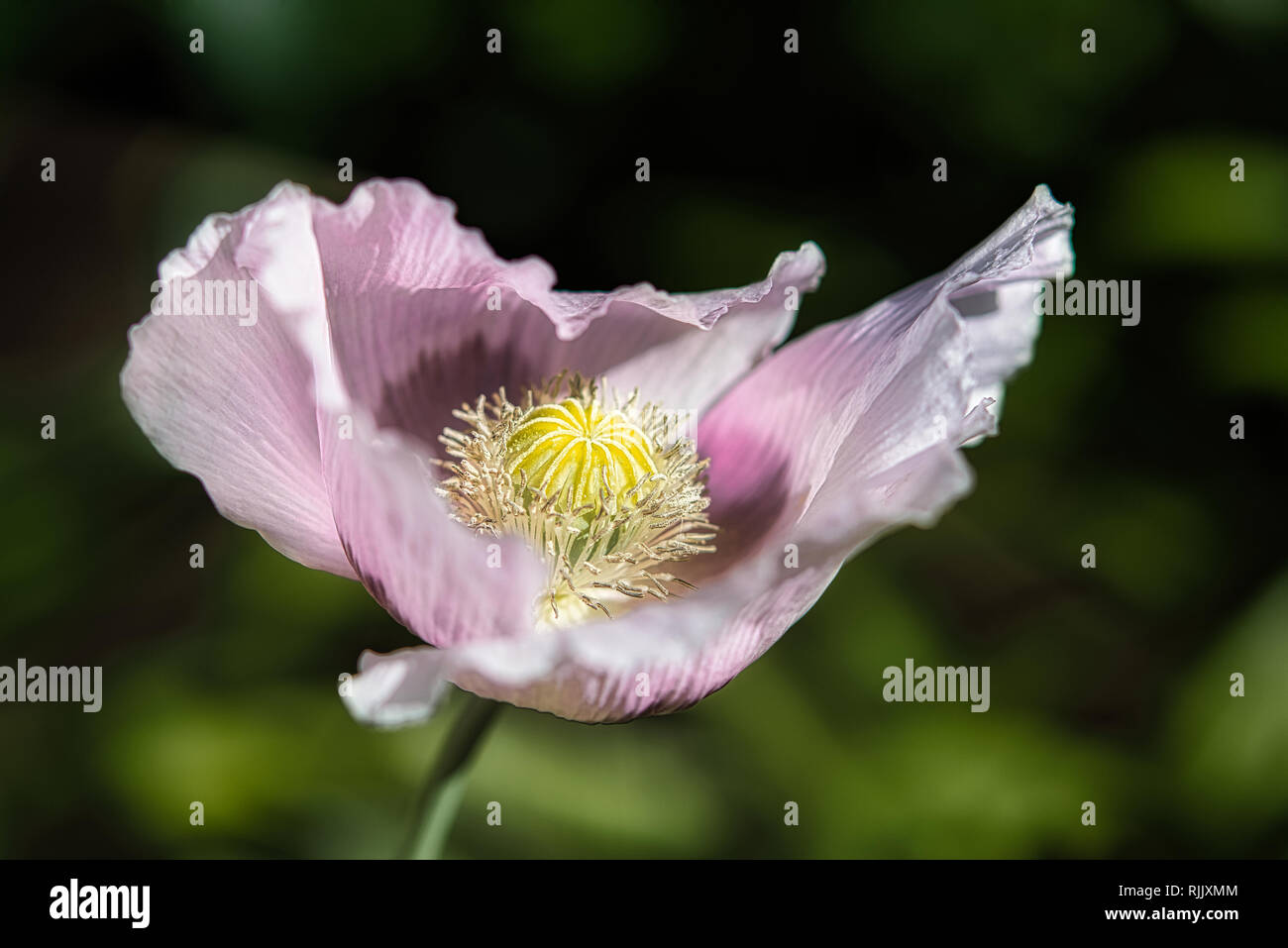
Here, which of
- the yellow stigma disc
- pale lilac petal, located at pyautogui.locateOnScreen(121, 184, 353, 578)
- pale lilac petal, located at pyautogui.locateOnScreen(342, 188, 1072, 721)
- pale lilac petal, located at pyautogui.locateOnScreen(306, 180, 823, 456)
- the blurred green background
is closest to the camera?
pale lilac petal, located at pyautogui.locateOnScreen(342, 188, 1072, 721)

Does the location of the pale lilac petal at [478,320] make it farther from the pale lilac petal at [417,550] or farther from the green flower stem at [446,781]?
the green flower stem at [446,781]

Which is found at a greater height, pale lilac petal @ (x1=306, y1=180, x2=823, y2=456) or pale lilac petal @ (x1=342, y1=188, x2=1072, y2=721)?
pale lilac petal @ (x1=306, y1=180, x2=823, y2=456)

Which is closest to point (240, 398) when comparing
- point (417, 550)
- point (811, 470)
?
point (417, 550)

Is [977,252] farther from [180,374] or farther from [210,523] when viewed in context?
[210,523]

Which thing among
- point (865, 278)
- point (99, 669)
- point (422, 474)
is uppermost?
point (865, 278)

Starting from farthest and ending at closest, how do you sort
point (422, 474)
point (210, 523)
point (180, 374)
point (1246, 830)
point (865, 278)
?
point (865, 278) < point (210, 523) < point (1246, 830) < point (180, 374) < point (422, 474)

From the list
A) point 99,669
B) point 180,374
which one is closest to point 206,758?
point 99,669

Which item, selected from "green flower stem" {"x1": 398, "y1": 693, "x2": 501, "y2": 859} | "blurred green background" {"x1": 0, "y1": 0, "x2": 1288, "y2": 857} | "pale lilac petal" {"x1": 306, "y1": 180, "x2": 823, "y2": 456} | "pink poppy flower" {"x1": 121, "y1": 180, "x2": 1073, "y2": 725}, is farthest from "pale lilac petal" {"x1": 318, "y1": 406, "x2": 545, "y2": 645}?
"blurred green background" {"x1": 0, "y1": 0, "x2": 1288, "y2": 857}

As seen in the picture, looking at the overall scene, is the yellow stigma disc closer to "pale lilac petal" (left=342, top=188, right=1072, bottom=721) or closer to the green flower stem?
"pale lilac petal" (left=342, top=188, right=1072, bottom=721)

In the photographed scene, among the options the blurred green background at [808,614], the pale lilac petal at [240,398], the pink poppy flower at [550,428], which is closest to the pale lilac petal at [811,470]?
the pink poppy flower at [550,428]
